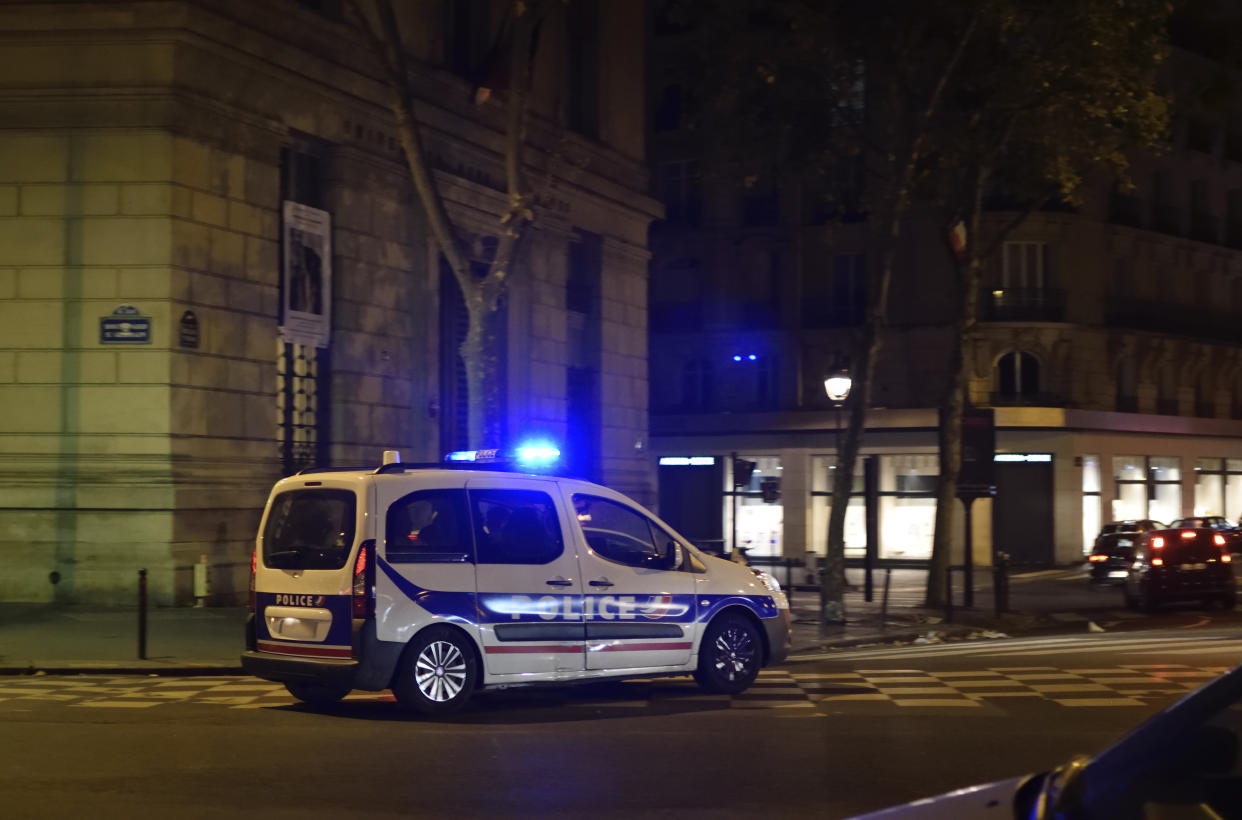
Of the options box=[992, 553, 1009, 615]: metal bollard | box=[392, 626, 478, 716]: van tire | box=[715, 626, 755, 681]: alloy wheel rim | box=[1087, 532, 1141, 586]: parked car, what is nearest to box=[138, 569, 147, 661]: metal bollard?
box=[392, 626, 478, 716]: van tire

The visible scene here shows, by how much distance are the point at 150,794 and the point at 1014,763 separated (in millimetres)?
5103

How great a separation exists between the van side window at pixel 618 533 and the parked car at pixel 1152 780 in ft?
31.2

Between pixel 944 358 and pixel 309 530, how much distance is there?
3715 centimetres

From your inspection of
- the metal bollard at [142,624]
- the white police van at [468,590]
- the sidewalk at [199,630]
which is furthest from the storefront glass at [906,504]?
the white police van at [468,590]

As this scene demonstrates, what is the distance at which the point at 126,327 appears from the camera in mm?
21453

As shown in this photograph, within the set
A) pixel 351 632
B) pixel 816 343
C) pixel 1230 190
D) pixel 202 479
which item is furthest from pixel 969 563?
pixel 1230 190

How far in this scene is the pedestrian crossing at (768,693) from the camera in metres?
12.6

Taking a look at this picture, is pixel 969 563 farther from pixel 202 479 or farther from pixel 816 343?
pixel 816 343

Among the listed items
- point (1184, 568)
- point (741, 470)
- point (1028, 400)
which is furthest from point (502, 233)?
point (1028, 400)

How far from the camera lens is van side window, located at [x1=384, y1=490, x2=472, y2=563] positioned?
1224 cm

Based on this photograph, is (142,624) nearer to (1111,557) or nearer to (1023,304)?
(1111,557)

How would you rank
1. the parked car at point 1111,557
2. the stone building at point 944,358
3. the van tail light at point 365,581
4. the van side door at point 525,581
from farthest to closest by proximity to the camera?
the stone building at point 944,358 → the parked car at point 1111,557 → the van side door at point 525,581 → the van tail light at point 365,581

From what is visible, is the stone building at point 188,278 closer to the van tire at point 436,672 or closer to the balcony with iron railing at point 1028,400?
the van tire at point 436,672

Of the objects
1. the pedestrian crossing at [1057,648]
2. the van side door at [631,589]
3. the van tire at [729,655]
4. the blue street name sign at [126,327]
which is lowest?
the pedestrian crossing at [1057,648]
